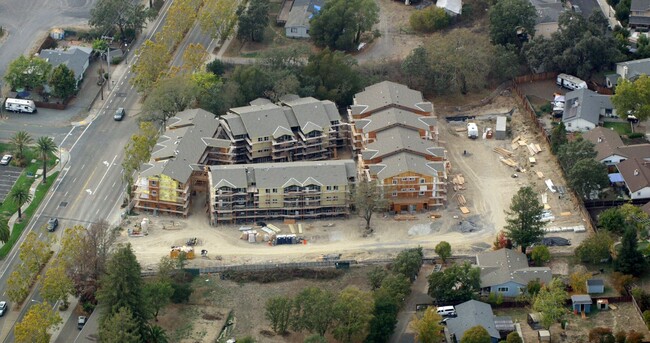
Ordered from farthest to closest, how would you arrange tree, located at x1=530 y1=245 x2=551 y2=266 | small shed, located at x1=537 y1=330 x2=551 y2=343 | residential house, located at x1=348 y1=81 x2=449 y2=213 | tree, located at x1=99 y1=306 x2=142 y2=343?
residential house, located at x1=348 y1=81 x2=449 y2=213 → tree, located at x1=530 y1=245 x2=551 y2=266 → small shed, located at x1=537 y1=330 x2=551 y2=343 → tree, located at x1=99 y1=306 x2=142 y2=343

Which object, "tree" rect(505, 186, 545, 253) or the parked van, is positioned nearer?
the parked van

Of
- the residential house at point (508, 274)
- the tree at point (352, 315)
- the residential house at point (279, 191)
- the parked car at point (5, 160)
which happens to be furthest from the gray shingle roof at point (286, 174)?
the parked car at point (5, 160)

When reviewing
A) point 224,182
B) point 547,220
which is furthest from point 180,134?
point 547,220

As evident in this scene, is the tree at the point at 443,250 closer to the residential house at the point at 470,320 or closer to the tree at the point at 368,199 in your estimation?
the tree at the point at 368,199

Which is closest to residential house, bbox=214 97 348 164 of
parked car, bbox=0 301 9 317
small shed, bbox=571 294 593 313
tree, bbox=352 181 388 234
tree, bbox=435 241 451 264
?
tree, bbox=352 181 388 234

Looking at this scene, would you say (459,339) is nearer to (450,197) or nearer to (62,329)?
(450,197)

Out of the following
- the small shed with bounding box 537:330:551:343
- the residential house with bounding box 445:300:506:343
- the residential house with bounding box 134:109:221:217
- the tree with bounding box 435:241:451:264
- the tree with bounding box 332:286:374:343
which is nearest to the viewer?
the tree with bounding box 332:286:374:343

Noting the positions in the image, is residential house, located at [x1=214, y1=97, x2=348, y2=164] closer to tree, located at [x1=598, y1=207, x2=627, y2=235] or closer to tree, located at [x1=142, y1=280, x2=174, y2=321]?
tree, located at [x1=142, y1=280, x2=174, y2=321]
